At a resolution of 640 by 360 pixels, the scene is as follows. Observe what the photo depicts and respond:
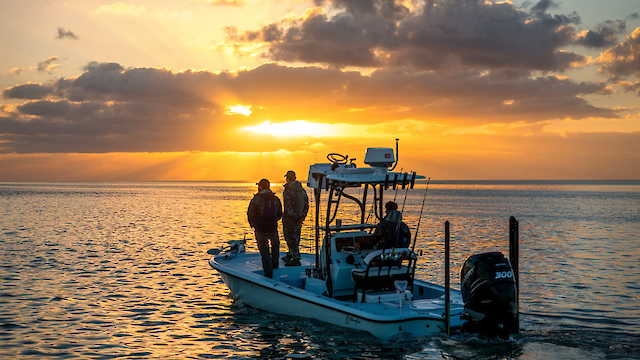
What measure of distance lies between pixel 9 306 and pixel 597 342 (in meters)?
12.6

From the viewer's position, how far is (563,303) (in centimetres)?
1415

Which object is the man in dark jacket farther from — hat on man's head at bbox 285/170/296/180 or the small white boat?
hat on man's head at bbox 285/170/296/180

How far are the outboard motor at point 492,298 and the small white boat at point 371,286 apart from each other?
17mm

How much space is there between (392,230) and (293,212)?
15.2ft

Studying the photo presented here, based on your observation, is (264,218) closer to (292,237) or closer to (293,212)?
(293,212)

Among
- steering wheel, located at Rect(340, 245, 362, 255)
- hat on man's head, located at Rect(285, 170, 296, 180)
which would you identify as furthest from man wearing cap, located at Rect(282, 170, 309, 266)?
steering wheel, located at Rect(340, 245, 362, 255)

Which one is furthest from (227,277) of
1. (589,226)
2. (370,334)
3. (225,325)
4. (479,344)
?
(589,226)

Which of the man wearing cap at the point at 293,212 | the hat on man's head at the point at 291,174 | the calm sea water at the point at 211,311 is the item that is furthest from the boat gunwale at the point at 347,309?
the hat on man's head at the point at 291,174

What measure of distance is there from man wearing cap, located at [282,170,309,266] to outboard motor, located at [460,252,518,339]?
6.07 metres

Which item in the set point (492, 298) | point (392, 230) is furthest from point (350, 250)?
point (492, 298)

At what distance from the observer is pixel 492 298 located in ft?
30.9

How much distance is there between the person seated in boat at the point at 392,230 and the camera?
10.7 metres

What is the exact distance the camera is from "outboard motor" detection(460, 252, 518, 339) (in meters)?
Result: 9.42

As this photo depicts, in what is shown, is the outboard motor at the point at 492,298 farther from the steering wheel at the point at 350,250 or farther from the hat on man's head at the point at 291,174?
the hat on man's head at the point at 291,174
